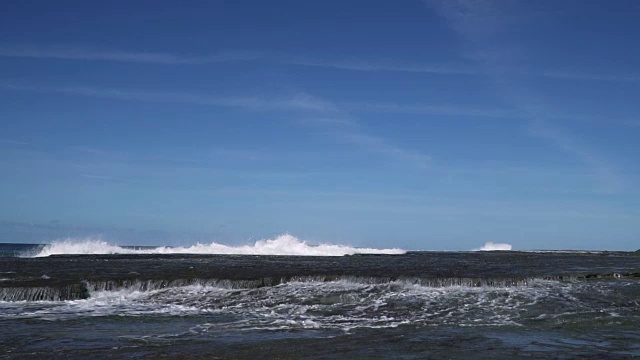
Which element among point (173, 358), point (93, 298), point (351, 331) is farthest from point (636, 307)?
point (93, 298)

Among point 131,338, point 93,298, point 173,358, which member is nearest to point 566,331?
point 173,358

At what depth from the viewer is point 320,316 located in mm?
22109

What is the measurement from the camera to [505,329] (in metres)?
19.0

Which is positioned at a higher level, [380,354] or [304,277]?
[304,277]

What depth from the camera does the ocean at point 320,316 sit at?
15.7 metres

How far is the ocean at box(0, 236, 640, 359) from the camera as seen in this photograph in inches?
616

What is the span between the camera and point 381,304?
24781mm

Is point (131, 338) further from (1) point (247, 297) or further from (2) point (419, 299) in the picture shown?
(2) point (419, 299)

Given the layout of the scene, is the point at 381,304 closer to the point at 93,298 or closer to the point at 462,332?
the point at 462,332

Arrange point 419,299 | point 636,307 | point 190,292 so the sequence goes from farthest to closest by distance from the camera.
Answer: point 190,292
point 419,299
point 636,307

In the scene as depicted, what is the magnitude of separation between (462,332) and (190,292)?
14759 millimetres

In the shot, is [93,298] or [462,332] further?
[93,298]

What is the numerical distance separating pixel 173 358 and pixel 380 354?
17.7ft

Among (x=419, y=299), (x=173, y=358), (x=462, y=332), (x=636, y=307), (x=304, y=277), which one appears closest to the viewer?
(x=173, y=358)
